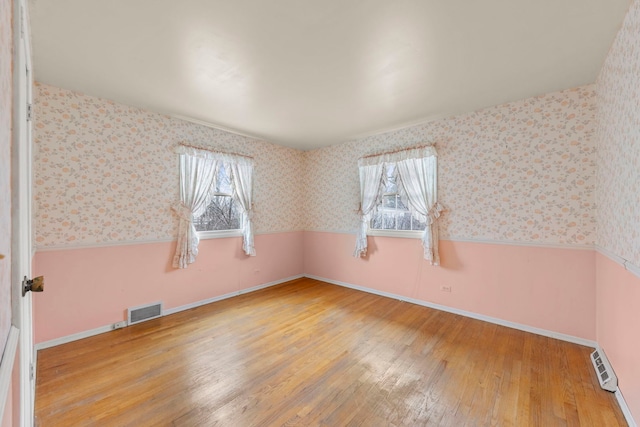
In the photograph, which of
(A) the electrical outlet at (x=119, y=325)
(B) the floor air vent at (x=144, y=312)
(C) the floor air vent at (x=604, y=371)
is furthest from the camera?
(B) the floor air vent at (x=144, y=312)

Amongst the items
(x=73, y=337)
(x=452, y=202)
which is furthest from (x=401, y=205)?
(x=73, y=337)

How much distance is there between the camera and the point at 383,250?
4.11 m

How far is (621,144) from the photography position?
1.85m

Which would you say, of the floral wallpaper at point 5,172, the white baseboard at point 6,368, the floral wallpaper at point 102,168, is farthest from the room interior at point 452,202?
the white baseboard at point 6,368

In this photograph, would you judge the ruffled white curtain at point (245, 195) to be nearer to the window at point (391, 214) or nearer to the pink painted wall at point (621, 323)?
the window at point (391, 214)

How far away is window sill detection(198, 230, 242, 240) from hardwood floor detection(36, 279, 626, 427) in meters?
1.13

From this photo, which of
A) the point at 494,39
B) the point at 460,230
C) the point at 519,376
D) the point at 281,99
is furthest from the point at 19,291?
the point at 460,230

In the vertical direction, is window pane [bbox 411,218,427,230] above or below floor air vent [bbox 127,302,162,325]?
above

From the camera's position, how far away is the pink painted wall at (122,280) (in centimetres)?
260

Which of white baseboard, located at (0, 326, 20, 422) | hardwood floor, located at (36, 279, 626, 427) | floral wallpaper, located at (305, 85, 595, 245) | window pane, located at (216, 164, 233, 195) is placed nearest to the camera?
white baseboard, located at (0, 326, 20, 422)

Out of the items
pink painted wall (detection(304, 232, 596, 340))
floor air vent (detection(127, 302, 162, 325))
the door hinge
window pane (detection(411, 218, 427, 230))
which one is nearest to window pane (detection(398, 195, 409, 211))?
window pane (detection(411, 218, 427, 230))

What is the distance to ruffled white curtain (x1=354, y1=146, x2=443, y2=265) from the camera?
350 centimetres

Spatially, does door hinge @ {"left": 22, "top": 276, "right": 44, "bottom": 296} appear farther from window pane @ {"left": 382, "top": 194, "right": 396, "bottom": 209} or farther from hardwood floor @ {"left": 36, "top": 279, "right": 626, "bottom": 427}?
window pane @ {"left": 382, "top": 194, "right": 396, "bottom": 209}

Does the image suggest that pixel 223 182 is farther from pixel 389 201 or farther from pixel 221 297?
pixel 389 201
